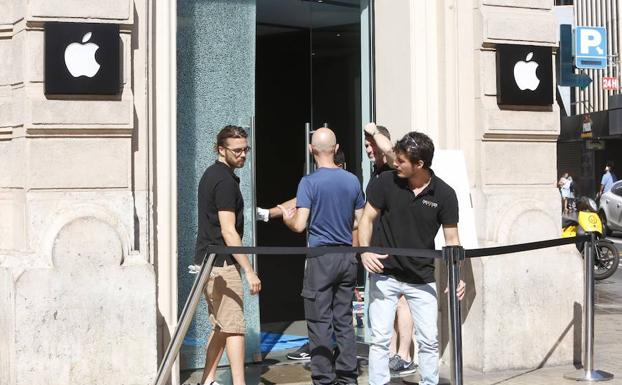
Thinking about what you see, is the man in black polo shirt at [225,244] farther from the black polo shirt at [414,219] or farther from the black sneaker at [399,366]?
the black sneaker at [399,366]

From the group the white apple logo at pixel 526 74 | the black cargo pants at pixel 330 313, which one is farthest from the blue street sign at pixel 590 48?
the black cargo pants at pixel 330 313

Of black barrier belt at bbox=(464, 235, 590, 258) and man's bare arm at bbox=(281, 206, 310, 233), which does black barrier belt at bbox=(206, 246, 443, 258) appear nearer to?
black barrier belt at bbox=(464, 235, 590, 258)

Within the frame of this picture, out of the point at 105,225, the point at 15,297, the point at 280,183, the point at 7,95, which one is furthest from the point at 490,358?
the point at 280,183

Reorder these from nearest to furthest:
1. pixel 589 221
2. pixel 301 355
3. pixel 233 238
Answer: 1. pixel 233 238
2. pixel 301 355
3. pixel 589 221

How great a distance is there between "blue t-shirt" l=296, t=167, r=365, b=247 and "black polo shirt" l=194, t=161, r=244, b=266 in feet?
1.43

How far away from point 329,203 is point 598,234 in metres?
8.73

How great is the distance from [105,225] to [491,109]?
3.43 meters

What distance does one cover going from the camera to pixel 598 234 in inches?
557

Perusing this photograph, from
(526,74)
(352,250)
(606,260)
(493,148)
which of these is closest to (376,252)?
(352,250)

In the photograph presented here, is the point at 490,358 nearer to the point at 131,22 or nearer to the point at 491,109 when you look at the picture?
the point at 491,109

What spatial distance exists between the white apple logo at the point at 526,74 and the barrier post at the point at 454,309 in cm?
330

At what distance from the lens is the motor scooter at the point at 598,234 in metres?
14.5

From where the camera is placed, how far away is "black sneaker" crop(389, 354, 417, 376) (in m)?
7.65

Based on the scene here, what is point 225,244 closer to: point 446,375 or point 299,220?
point 299,220
